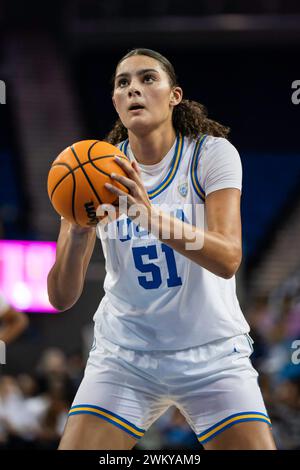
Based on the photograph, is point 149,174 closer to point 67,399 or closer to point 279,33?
point 67,399

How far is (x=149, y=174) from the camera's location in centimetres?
360

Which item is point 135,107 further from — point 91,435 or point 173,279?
point 91,435

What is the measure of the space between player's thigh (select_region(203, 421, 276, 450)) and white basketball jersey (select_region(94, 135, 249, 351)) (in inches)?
15.0

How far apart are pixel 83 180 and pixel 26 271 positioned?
329 inches

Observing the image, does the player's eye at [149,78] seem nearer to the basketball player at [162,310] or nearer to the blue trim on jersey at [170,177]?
the basketball player at [162,310]

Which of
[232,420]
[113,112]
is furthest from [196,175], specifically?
[113,112]

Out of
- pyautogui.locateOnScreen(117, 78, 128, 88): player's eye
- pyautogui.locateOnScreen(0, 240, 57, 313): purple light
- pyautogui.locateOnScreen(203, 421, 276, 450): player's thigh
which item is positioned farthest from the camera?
pyautogui.locateOnScreen(0, 240, 57, 313): purple light

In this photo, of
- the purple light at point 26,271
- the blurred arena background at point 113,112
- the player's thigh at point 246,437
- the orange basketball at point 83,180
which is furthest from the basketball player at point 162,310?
A: the purple light at point 26,271

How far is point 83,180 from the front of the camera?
310 cm

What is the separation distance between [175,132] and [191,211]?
1.51 ft

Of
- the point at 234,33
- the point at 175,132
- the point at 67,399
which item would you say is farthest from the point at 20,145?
the point at 175,132

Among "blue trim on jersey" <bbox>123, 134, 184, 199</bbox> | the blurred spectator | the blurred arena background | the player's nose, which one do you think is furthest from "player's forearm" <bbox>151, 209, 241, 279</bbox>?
the blurred arena background

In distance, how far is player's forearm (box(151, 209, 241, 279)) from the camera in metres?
2.98

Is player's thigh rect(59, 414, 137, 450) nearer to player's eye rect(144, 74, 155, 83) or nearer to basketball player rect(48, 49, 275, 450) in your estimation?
basketball player rect(48, 49, 275, 450)
